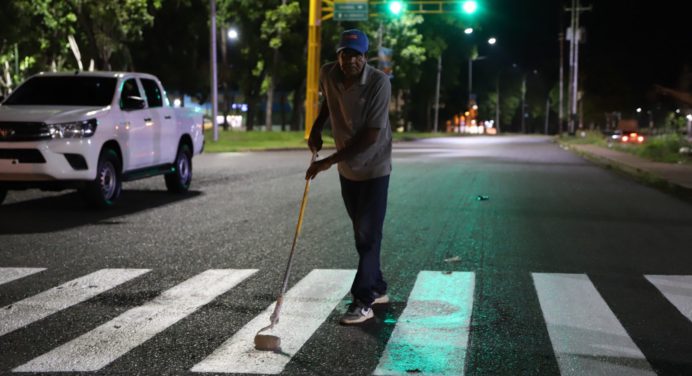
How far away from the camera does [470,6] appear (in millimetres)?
31125

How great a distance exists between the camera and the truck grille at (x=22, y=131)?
12.2 metres

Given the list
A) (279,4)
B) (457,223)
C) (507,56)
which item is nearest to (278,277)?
(457,223)

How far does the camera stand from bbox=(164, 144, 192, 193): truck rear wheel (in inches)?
607

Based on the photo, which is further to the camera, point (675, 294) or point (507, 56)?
point (507, 56)

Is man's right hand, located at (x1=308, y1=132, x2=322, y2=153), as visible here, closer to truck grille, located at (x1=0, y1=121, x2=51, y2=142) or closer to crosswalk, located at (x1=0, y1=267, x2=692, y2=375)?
crosswalk, located at (x1=0, y1=267, x2=692, y2=375)

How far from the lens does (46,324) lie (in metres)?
5.87

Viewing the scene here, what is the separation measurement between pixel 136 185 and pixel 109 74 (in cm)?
396

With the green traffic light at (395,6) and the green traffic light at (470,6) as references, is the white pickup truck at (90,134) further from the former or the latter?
the green traffic light at (395,6)

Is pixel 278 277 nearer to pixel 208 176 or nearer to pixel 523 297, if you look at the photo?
pixel 523 297

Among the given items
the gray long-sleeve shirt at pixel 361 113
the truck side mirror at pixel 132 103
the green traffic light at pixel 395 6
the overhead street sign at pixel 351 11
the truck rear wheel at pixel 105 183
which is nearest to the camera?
the gray long-sleeve shirt at pixel 361 113

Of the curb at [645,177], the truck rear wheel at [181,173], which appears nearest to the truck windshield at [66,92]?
the truck rear wheel at [181,173]

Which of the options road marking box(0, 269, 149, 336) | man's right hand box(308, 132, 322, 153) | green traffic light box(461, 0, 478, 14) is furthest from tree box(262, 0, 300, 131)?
man's right hand box(308, 132, 322, 153)

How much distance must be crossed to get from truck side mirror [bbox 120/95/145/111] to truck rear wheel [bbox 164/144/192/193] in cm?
202

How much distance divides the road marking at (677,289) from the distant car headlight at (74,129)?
8.25 metres
